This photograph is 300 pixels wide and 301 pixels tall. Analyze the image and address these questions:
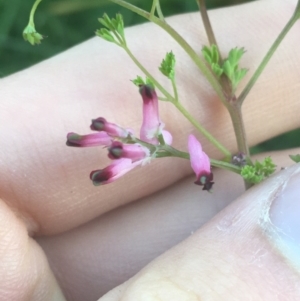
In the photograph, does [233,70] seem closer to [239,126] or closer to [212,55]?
[212,55]

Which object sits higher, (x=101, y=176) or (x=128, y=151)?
(x=128, y=151)

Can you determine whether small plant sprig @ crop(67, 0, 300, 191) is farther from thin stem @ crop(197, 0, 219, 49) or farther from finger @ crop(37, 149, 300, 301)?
Answer: finger @ crop(37, 149, 300, 301)

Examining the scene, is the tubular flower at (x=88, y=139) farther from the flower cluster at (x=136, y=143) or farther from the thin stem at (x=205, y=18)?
the thin stem at (x=205, y=18)

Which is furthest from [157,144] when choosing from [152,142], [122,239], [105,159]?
[122,239]

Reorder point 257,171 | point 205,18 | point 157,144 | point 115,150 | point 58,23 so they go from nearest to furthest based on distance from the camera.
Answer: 1. point 115,150
2. point 157,144
3. point 257,171
4. point 205,18
5. point 58,23

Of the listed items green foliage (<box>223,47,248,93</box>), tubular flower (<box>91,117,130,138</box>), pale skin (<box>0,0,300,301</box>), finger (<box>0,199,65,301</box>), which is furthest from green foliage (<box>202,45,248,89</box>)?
finger (<box>0,199,65,301</box>)

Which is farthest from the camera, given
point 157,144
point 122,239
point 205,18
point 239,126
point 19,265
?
point 122,239

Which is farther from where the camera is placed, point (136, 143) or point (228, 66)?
point (228, 66)

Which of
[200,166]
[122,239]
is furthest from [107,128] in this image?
[122,239]

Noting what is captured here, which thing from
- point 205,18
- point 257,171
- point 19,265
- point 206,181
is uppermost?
point 205,18
